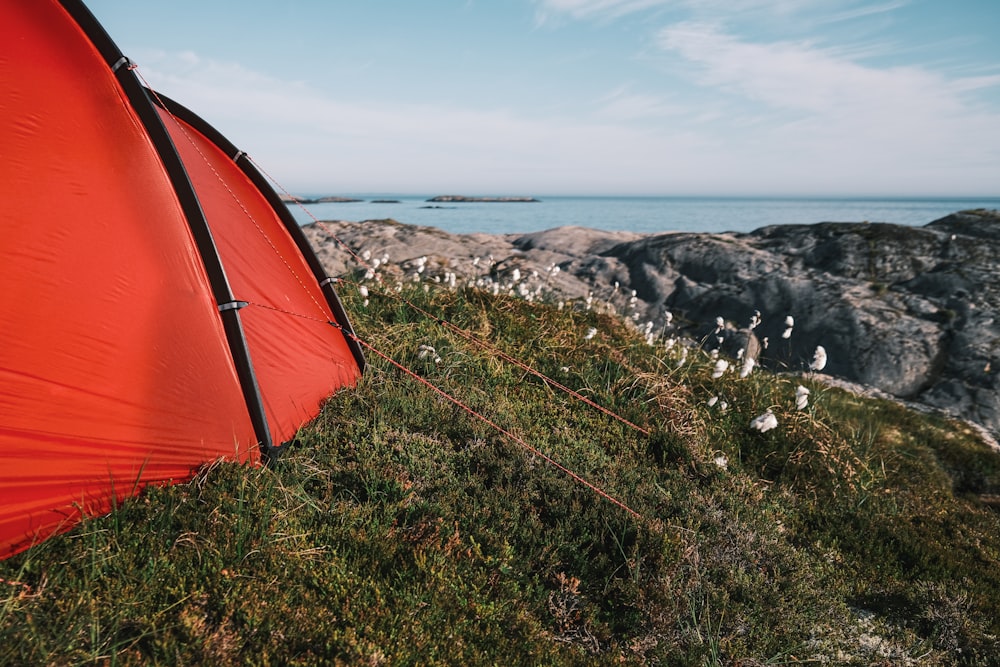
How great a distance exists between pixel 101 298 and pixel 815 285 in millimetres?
14863

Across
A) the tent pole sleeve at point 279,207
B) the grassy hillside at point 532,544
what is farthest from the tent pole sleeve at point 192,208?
the tent pole sleeve at point 279,207

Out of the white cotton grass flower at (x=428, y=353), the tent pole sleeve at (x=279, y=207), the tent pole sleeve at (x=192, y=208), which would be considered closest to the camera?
the tent pole sleeve at (x=192, y=208)

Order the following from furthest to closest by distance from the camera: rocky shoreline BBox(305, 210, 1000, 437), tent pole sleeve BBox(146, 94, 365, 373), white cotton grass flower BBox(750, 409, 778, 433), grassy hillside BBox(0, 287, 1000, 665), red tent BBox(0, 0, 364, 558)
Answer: rocky shoreline BBox(305, 210, 1000, 437) → white cotton grass flower BBox(750, 409, 778, 433) → tent pole sleeve BBox(146, 94, 365, 373) → red tent BBox(0, 0, 364, 558) → grassy hillside BBox(0, 287, 1000, 665)

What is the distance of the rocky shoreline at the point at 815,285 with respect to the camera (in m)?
11.7

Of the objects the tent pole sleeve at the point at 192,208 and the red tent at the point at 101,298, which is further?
the tent pole sleeve at the point at 192,208

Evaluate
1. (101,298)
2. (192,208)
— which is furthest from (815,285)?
(101,298)

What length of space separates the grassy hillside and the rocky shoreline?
335 centimetres

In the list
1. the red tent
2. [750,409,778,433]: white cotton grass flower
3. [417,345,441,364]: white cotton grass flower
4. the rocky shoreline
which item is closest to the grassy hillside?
[417,345,441,364]: white cotton grass flower

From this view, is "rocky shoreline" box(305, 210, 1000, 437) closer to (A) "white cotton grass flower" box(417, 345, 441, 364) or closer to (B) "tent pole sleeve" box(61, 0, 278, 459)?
(A) "white cotton grass flower" box(417, 345, 441, 364)

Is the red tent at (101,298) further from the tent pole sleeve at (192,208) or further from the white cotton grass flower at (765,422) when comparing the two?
the white cotton grass flower at (765,422)

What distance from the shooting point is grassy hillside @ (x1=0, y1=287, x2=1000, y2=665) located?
363 centimetres

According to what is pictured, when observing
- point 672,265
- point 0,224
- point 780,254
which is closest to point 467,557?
point 0,224

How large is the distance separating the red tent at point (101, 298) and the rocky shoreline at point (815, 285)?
5343 millimetres

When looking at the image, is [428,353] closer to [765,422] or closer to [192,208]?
[192,208]
